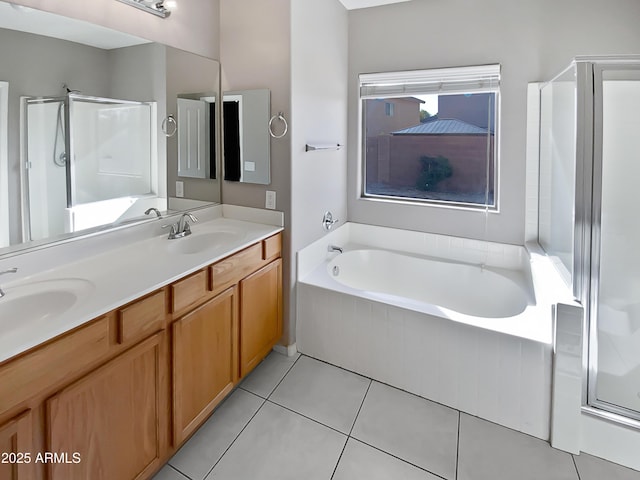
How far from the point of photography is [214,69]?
2465mm

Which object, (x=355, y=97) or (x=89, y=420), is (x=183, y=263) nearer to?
(x=89, y=420)

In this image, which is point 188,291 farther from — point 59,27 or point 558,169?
point 558,169

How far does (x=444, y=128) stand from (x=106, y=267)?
2.54 m

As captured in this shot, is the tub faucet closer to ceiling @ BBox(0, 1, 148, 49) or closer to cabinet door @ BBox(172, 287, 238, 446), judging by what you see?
cabinet door @ BBox(172, 287, 238, 446)

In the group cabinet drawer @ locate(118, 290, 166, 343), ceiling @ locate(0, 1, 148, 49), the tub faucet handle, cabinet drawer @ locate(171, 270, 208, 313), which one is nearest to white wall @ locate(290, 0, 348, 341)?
the tub faucet handle

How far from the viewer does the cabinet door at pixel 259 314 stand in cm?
210

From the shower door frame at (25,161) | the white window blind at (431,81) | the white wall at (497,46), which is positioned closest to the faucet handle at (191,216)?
the shower door frame at (25,161)

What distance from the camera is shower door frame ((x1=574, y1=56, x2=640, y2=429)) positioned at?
1.73m

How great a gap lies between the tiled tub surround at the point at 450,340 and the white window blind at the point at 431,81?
1.19 metres

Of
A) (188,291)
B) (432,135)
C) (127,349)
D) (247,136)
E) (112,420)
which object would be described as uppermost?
(432,135)

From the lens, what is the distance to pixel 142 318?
1.40m

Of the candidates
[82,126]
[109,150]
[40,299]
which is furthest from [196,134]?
[40,299]

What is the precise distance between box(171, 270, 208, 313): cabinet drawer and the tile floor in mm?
707

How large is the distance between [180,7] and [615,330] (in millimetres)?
2913
